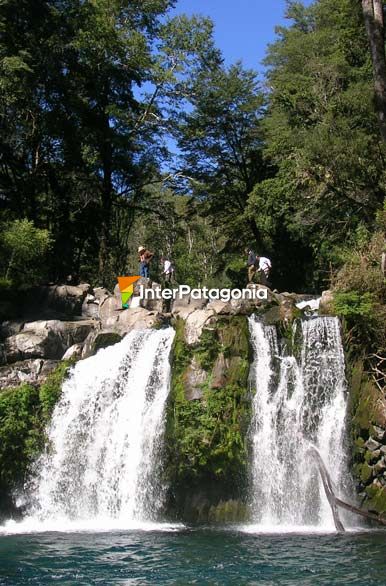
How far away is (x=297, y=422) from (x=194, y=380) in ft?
7.67

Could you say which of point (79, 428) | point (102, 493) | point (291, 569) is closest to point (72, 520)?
point (102, 493)

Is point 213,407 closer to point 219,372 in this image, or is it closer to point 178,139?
point 219,372

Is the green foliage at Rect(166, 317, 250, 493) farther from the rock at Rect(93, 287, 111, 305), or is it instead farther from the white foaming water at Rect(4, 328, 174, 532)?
the rock at Rect(93, 287, 111, 305)

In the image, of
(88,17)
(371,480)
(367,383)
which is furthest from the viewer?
(88,17)

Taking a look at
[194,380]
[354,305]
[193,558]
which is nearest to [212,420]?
[194,380]

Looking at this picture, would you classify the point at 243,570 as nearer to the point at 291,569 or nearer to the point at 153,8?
the point at 291,569

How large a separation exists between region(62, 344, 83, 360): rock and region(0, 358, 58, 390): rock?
1.03ft

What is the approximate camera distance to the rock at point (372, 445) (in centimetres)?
1315

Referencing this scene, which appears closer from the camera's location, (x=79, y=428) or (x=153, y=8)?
(x=79, y=428)

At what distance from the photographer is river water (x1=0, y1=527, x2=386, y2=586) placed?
29.0 ft

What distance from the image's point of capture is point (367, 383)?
13859 millimetres

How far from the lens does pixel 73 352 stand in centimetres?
1670

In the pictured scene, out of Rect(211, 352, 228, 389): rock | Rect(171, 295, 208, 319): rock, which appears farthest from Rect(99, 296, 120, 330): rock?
Rect(211, 352, 228, 389): rock

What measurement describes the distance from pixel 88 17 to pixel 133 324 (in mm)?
14103
